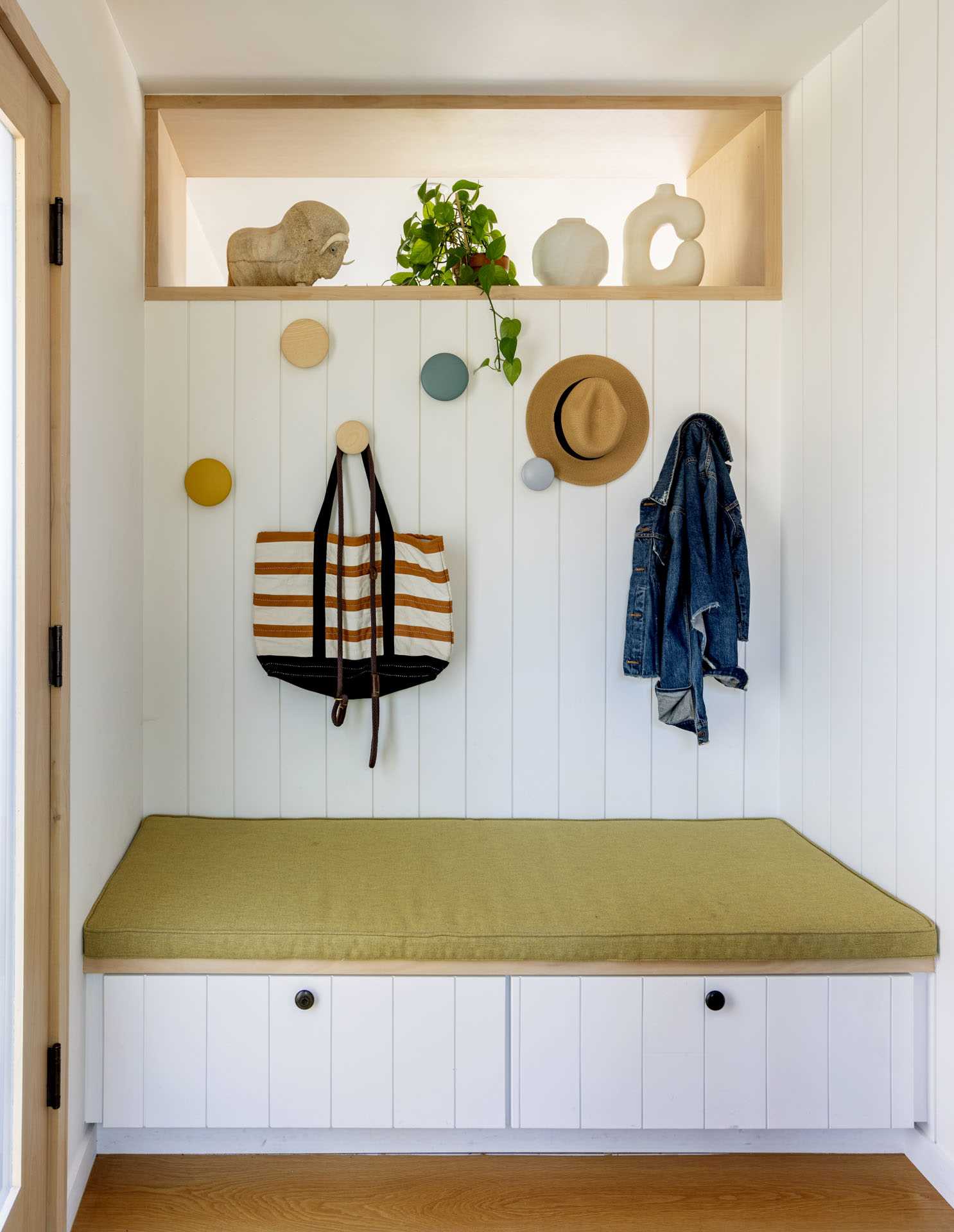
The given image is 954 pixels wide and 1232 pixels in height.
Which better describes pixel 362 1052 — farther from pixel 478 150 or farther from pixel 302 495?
pixel 478 150

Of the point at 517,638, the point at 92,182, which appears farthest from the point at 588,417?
the point at 92,182

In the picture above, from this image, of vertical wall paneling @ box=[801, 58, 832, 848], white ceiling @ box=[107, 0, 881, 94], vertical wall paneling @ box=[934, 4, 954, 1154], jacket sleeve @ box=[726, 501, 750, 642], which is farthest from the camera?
jacket sleeve @ box=[726, 501, 750, 642]

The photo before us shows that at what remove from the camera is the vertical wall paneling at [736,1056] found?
182cm

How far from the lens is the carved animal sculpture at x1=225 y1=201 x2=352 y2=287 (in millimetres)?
2418

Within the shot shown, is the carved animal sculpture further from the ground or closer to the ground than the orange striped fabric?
further from the ground

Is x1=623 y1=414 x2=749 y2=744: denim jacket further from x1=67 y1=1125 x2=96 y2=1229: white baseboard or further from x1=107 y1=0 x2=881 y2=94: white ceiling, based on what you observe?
x1=67 y1=1125 x2=96 y2=1229: white baseboard

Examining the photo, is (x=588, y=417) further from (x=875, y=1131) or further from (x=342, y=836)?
(x=875, y=1131)

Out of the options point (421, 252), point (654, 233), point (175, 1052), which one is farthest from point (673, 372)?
point (175, 1052)

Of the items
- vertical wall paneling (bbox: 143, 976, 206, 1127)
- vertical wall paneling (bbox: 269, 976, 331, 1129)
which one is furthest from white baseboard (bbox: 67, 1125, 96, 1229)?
Answer: vertical wall paneling (bbox: 269, 976, 331, 1129)

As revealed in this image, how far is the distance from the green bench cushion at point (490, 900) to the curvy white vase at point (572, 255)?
152cm

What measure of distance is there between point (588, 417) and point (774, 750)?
3.51ft

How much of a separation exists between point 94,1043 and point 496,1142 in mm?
859

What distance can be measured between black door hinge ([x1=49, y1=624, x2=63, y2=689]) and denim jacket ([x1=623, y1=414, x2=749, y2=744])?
1.37m

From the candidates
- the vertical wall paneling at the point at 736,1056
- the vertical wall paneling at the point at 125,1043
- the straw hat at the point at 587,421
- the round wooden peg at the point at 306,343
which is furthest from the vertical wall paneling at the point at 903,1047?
the round wooden peg at the point at 306,343
